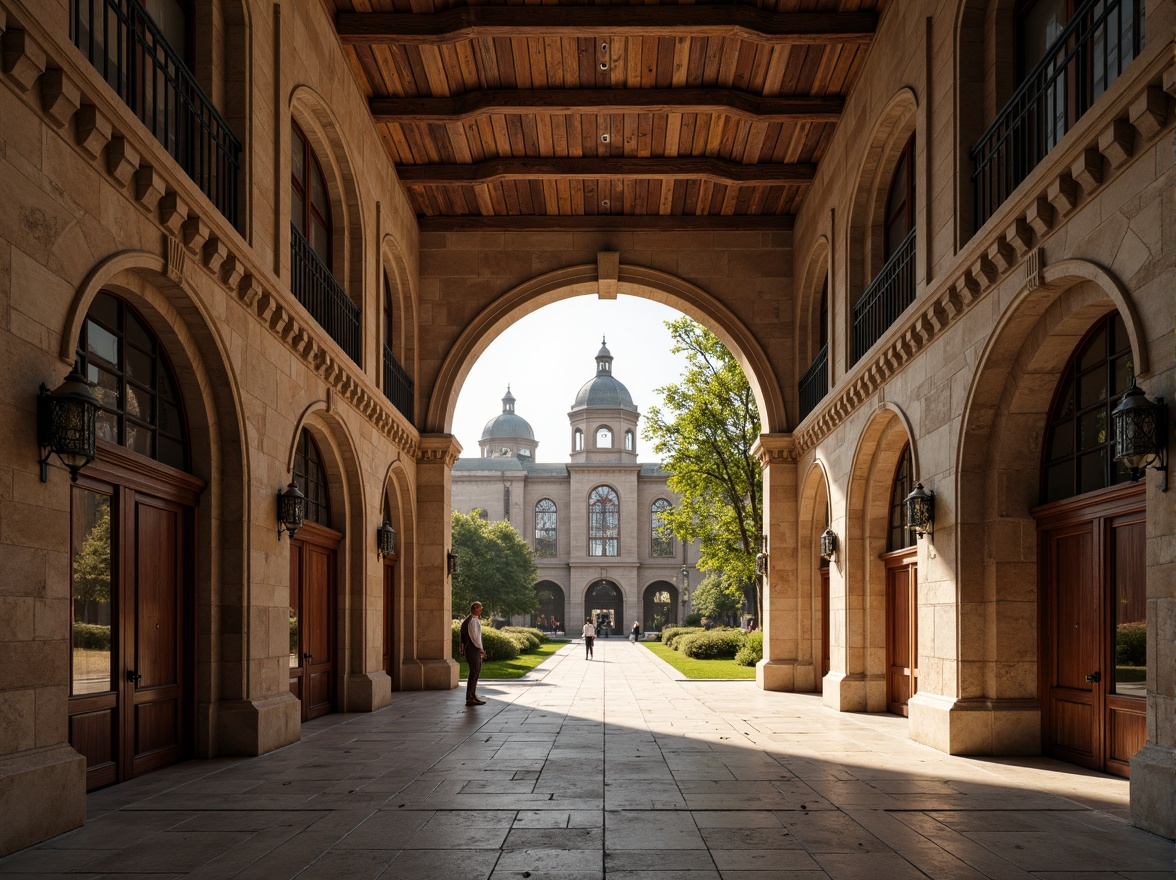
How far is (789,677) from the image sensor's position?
711 inches

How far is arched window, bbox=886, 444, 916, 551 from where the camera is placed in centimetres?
1354

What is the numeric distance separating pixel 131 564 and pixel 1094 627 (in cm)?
796

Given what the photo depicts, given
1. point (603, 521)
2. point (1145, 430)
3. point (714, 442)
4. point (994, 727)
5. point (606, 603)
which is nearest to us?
point (1145, 430)

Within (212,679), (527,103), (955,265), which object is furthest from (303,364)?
(955,265)

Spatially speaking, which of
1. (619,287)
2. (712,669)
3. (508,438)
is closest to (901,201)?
(619,287)

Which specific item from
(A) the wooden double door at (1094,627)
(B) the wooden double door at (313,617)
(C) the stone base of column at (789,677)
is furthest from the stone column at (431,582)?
(A) the wooden double door at (1094,627)

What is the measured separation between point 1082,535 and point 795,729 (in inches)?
175

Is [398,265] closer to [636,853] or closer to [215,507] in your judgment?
[215,507]

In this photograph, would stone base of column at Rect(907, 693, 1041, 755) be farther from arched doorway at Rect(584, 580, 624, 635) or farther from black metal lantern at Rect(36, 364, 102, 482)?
arched doorway at Rect(584, 580, 624, 635)

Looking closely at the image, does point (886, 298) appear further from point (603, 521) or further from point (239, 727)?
point (603, 521)

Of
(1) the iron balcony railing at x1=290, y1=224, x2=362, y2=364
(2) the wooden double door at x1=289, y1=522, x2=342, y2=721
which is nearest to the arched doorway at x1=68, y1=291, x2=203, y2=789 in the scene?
(2) the wooden double door at x1=289, y1=522, x2=342, y2=721

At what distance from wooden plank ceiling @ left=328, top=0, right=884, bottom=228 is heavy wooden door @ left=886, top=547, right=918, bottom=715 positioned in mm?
6415

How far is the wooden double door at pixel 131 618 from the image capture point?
7.64m

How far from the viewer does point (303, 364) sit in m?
11.8
